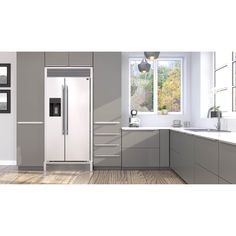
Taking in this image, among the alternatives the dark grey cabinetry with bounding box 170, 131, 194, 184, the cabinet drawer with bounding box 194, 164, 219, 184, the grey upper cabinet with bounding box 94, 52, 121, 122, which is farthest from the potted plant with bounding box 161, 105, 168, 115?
the cabinet drawer with bounding box 194, 164, 219, 184

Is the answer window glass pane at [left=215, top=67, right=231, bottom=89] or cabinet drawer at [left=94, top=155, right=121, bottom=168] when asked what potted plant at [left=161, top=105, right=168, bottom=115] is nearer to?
window glass pane at [left=215, top=67, right=231, bottom=89]

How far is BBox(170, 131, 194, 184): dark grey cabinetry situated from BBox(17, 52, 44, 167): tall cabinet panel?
2321 mm

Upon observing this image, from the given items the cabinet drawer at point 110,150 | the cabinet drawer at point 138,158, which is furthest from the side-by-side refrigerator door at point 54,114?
the cabinet drawer at point 138,158

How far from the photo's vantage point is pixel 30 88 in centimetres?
587

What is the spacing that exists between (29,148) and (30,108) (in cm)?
72

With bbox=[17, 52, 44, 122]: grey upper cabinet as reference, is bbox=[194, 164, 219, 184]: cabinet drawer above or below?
below

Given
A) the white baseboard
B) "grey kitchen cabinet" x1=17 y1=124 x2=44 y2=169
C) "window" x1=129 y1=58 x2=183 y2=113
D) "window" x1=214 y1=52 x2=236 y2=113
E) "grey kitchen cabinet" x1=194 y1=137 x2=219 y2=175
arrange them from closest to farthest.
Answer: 1. "grey kitchen cabinet" x1=194 y1=137 x2=219 y2=175
2. "window" x1=214 y1=52 x2=236 y2=113
3. "grey kitchen cabinet" x1=17 y1=124 x2=44 y2=169
4. the white baseboard
5. "window" x1=129 y1=58 x2=183 y2=113

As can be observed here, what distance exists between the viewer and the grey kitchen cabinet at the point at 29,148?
5.89 m

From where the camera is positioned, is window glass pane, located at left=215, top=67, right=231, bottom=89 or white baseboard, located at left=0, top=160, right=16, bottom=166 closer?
window glass pane, located at left=215, top=67, right=231, bottom=89

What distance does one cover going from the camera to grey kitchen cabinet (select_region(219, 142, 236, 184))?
2564mm

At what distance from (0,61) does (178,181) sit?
4141 millimetres

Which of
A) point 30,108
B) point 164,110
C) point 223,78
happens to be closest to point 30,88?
point 30,108

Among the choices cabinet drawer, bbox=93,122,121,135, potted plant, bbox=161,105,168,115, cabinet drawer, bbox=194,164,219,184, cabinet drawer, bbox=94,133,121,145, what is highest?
potted plant, bbox=161,105,168,115
